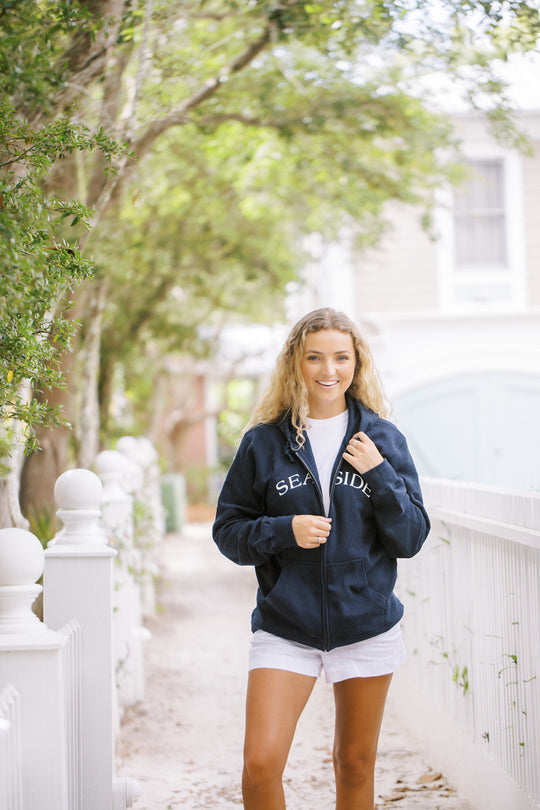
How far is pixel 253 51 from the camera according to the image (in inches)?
212

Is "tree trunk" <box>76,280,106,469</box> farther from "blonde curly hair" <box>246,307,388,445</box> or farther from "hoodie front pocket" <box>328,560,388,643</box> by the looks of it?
"hoodie front pocket" <box>328,560,388,643</box>

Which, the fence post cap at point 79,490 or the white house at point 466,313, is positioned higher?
the white house at point 466,313

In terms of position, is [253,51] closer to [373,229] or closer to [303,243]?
[373,229]

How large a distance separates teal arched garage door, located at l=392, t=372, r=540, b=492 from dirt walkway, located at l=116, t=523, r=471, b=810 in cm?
376

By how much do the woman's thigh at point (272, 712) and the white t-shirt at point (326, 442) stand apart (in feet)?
1.74

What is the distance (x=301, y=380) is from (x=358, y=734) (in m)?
1.15

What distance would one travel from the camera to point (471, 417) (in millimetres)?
11445

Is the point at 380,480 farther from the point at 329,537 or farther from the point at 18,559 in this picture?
the point at 18,559

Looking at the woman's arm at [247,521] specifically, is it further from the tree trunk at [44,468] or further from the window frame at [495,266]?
the window frame at [495,266]

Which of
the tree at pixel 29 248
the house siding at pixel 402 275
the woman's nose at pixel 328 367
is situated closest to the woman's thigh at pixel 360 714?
the woman's nose at pixel 328 367

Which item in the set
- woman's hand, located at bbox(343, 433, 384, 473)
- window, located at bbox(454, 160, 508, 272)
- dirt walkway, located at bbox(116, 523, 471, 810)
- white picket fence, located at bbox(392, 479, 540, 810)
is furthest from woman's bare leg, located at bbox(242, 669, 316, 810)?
window, located at bbox(454, 160, 508, 272)

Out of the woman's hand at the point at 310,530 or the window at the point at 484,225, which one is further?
the window at the point at 484,225

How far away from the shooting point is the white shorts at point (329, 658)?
2773mm

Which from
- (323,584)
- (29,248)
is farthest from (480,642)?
(29,248)
